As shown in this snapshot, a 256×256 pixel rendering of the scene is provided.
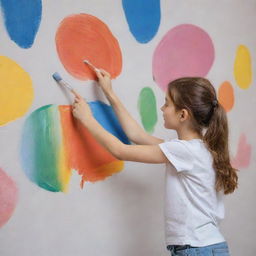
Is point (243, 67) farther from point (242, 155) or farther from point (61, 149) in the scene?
point (61, 149)

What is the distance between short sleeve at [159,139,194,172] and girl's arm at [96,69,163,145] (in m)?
0.13

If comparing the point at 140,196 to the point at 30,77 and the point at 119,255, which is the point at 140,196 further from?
the point at 30,77

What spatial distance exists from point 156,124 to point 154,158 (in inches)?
9.7

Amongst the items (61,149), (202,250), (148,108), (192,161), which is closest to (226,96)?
(148,108)

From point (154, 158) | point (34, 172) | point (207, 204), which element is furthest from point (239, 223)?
point (34, 172)

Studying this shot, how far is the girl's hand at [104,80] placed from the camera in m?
1.09

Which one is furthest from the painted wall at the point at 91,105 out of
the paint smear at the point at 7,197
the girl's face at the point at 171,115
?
the girl's face at the point at 171,115

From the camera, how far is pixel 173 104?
111 cm

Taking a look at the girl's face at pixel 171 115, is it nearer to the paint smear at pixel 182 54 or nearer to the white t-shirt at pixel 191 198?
the white t-shirt at pixel 191 198

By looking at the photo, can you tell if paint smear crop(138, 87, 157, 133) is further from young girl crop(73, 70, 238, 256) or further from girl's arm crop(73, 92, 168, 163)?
girl's arm crop(73, 92, 168, 163)

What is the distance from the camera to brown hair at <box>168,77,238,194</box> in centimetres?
109

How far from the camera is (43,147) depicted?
0.98 metres

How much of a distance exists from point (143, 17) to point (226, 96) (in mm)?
494

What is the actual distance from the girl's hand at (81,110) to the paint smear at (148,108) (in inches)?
9.5
